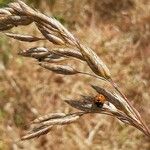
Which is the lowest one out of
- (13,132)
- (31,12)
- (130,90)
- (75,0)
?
(13,132)

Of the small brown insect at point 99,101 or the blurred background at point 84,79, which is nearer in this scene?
the small brown insect at point 99,101

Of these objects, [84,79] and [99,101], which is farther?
[84,79]

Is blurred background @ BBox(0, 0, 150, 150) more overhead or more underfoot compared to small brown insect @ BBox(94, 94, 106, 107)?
more underfoot

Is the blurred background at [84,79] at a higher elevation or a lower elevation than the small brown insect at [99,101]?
lower

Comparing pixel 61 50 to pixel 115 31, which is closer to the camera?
pixel 61 50

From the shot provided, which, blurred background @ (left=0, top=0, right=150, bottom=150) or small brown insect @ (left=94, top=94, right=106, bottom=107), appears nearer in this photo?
small brown insect @ (left=94, top=94, right=106, bottom=107)

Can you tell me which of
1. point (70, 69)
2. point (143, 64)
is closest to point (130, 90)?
point (143, 64)

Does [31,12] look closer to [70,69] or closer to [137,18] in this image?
[70,69]

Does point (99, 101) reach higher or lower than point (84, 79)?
higher
